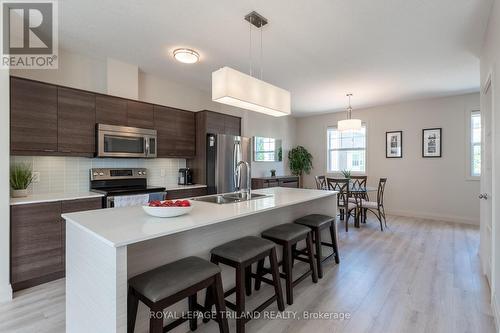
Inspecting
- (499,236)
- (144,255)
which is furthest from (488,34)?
(144,255)

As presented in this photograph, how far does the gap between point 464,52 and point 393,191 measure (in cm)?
343

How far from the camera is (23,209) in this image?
94.5 inches

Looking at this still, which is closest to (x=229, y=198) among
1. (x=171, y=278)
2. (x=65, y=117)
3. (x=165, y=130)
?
(x=171, y=278)

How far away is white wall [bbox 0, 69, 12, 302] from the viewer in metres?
2.24

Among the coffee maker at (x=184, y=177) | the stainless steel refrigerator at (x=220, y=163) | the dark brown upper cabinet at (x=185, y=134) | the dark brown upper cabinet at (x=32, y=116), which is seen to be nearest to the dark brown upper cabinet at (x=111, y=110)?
the dark brown upper cabinet at (x=32, y=116)

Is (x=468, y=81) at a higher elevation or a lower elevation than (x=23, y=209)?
higher

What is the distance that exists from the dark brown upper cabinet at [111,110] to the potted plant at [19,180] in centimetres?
94

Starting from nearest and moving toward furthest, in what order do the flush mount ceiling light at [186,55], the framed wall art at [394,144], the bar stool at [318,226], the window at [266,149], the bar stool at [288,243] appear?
the bar stool at [288,243] < the bar stool at [318,226] < the flush mount ceiling light at [186,55] < the framed wall art at [394,144] < the window at [266,149]

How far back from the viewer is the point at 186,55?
315cm

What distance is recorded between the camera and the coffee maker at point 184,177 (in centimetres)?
424

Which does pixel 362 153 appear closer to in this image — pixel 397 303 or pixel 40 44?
pixel 397 303

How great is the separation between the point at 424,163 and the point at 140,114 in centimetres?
572

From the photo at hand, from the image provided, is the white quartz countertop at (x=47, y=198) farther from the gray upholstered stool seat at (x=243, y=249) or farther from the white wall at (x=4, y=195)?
the gray upholstered stool seat at (x=243, y=249)

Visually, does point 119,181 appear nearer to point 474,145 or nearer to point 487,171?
point 487,171
